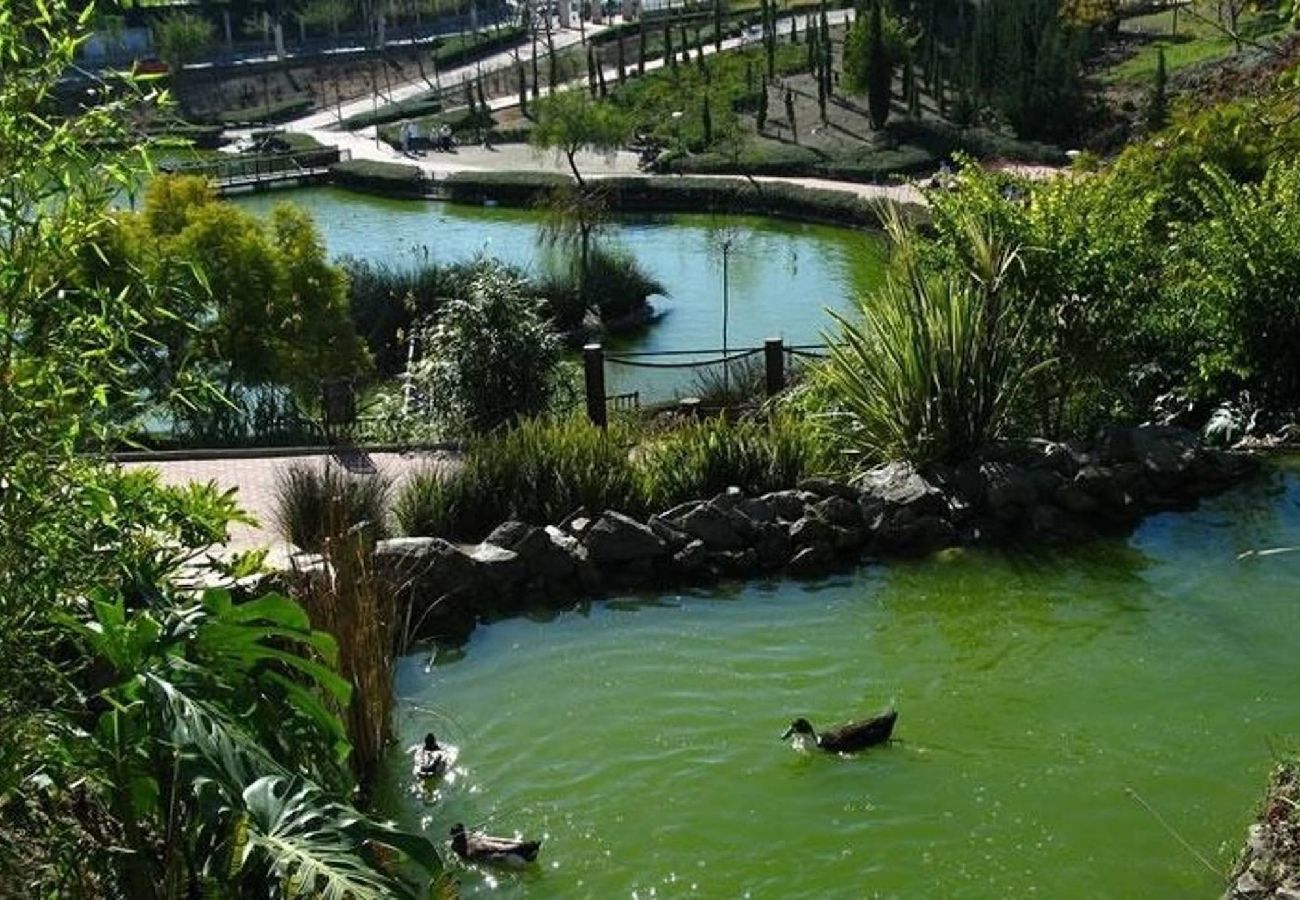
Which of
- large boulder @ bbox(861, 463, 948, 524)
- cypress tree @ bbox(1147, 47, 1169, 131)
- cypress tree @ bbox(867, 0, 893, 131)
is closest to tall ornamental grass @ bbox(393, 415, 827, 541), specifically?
large boulder @ bbox(861, 463, 948, 524)

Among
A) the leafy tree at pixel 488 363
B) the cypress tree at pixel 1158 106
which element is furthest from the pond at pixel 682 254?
the cypress tree at pixel 1158 106

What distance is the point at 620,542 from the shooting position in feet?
32.3

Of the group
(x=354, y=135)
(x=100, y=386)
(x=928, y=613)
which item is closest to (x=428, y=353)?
(x=928, y=613)

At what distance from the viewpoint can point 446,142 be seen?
5147 centimetres

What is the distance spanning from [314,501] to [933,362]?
417 cm

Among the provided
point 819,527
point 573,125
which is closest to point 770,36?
point 573,125

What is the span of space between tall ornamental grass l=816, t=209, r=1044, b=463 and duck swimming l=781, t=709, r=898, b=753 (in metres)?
3.62

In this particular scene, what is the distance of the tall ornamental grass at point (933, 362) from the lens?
10672 mm

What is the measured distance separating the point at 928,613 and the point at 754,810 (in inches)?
108

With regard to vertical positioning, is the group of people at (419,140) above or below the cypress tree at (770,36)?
below

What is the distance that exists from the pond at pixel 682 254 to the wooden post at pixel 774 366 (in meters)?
2.26

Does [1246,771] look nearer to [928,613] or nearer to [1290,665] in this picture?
[1290,665]

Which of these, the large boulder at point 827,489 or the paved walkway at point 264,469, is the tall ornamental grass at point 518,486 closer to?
the paved walkway at point 264,469

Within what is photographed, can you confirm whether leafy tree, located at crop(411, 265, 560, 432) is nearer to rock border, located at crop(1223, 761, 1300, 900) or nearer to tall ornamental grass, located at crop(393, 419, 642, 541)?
tall ornamental grass, located at crop(393, 419, 642, 541)
